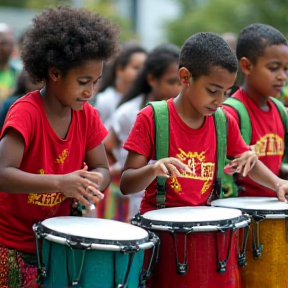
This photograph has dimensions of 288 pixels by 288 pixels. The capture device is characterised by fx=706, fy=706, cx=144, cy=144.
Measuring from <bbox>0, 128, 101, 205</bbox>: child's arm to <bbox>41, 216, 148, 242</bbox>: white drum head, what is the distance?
0.12 metres

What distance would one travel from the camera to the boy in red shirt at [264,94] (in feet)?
14.4

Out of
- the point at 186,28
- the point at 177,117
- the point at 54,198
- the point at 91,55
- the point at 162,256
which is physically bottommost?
the point at 162,256

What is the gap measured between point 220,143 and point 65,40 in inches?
41.3

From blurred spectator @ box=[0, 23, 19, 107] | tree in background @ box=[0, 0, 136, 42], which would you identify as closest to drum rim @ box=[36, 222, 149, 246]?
blurred spectator @ box=[0, 23, 19, 107]

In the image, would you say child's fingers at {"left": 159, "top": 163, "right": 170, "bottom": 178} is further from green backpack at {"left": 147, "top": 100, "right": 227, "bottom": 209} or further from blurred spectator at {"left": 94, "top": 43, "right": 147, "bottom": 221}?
blurred spectator at {"left": 94, "top": 43, "right": 147, "bottom": 221}

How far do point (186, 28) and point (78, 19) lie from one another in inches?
1061

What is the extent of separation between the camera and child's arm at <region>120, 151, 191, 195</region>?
337 centimetres

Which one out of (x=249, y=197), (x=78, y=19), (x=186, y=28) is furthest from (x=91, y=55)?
(x=186, y=28)

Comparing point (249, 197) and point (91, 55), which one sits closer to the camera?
point (91, 55)

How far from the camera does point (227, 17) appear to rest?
27.9 meters

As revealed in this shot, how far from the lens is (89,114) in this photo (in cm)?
366

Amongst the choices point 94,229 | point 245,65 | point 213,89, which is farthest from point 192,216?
point 245,65

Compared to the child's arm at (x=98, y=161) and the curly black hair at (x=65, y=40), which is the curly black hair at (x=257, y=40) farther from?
the child's arm at (x=98, y=161)

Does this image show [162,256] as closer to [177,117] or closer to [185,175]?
[185,175]
